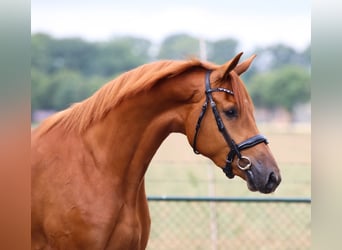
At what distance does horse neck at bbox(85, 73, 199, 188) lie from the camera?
229 centimetres

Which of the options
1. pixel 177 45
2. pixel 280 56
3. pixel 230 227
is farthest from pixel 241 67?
pixel 280 56

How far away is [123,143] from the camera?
232 cm

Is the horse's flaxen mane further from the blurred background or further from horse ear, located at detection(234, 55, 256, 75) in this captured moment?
the blurred background

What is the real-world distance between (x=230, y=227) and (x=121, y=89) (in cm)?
428

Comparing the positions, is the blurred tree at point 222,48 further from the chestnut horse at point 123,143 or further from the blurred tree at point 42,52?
the chestnut horse at point 123,143

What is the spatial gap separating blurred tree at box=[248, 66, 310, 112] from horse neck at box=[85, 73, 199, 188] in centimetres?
2313

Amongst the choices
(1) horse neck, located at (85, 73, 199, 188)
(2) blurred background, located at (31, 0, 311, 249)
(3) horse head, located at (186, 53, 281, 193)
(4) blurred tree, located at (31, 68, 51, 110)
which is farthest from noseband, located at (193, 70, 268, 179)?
(4) blurred tree, located at (31, 68, 51, 110)

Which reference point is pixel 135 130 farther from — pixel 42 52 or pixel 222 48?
pixel 42 52

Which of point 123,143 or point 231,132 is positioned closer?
point 231,132

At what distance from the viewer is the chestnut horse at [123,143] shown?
7.16 feet

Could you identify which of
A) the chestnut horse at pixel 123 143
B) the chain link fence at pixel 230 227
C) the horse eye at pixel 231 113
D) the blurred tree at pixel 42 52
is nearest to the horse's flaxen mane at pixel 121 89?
the chestnut horse at pixel 123 143

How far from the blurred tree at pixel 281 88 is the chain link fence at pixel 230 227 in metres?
18.5

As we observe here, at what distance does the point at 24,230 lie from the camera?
78 cm

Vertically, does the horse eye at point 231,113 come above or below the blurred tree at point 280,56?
above
